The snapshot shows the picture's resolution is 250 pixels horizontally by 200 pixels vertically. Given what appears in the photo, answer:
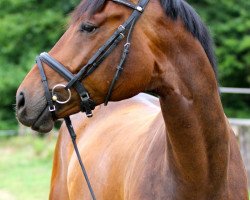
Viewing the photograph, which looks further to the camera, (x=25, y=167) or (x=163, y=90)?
(x=25, y=167)

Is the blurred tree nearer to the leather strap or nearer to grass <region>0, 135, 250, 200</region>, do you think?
grass <region>0, 135, 250, 200</region>

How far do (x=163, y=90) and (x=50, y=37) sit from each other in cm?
1236

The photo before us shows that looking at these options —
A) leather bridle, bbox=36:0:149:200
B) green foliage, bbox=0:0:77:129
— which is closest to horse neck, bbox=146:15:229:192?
leather bridle, bbox=36:0:149:200

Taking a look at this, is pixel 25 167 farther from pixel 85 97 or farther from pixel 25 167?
pixel 85 97

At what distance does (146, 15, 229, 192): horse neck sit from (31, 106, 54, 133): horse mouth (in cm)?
51

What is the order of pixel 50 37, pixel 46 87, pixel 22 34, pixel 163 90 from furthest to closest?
pixel 22 34 → pixel 50 37 → pixel 163 90 → pixel 46 87

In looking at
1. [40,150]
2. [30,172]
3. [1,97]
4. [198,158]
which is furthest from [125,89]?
[1,97]

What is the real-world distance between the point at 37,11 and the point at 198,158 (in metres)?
13.2

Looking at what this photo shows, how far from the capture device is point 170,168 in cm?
311

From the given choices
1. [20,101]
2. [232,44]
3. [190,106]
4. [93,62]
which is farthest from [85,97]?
[232,44]

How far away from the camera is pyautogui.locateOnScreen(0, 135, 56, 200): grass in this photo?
8.16 meters

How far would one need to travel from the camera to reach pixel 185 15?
9.58 feet

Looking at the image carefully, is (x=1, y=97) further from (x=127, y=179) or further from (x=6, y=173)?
(x=127, y=179)

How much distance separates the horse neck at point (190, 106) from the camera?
9.50 ft
